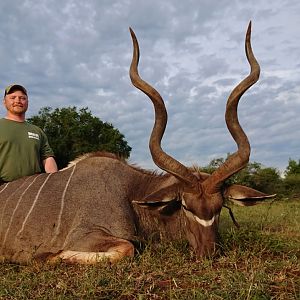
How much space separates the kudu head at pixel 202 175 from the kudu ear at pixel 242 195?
0.09 m

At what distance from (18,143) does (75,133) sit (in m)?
20.6

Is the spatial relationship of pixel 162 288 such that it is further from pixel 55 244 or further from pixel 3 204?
pixel 3 204

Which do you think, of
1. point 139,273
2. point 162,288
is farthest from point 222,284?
point 139,273

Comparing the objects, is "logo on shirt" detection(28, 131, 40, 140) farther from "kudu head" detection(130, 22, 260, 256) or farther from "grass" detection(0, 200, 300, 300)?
"grass" detection(0, 200, 300, 300)

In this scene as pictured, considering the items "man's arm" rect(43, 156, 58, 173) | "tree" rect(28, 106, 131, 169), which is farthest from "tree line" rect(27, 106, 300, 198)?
"man's arm" rect(43, 156, 58, 173)

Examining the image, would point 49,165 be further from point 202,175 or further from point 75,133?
point 75,133

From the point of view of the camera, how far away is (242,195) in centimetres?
402

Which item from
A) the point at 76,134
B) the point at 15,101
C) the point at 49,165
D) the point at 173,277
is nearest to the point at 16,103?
the point at 15,101

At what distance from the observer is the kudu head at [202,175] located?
3766 mm

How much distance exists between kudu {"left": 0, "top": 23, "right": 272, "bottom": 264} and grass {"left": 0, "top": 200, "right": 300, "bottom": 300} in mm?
235

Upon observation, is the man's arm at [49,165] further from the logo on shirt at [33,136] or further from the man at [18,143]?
the logo on shirt at [33,136]

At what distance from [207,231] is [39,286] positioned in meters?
1.43

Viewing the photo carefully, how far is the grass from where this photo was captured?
257 cm

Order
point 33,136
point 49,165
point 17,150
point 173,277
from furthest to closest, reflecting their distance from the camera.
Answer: point 49,165
point 33,136
point 17,150
point 173,277
